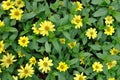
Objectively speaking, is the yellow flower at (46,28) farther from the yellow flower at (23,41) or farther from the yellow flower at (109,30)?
the yellow flower at (109,30)

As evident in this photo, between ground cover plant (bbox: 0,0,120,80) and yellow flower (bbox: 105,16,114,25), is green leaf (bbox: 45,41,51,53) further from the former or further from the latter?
yellow flower (bbox: 105,16,114,25)

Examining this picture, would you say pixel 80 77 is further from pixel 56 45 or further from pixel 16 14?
pixel 16 14

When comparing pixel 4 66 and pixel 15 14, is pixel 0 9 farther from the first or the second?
pixel 4 66

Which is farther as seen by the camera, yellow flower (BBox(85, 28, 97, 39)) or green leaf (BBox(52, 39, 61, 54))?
yellow flower (BBox(85, 28, 97, 39))

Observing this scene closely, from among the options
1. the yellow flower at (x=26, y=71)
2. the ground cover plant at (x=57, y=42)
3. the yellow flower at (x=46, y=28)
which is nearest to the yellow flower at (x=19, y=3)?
the ground cover plant at (x=57, y=42)

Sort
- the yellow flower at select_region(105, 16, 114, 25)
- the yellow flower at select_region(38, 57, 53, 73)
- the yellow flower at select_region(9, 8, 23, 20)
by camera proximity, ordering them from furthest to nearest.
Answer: the yellow flower at select_region(105, 16, 114, 25)
the yellow flower at select_region(9, 8, 23, 20)
the yellow flower at select_region(38, 57, 53, 73)

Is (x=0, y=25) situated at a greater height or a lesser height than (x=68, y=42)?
greater

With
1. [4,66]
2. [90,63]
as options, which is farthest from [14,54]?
[90,63]

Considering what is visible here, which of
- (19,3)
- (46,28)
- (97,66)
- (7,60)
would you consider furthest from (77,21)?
(7,60)

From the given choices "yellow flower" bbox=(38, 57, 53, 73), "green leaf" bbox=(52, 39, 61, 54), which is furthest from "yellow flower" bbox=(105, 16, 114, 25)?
"yellow flower" bbox=(38, 57, 53, 73)
